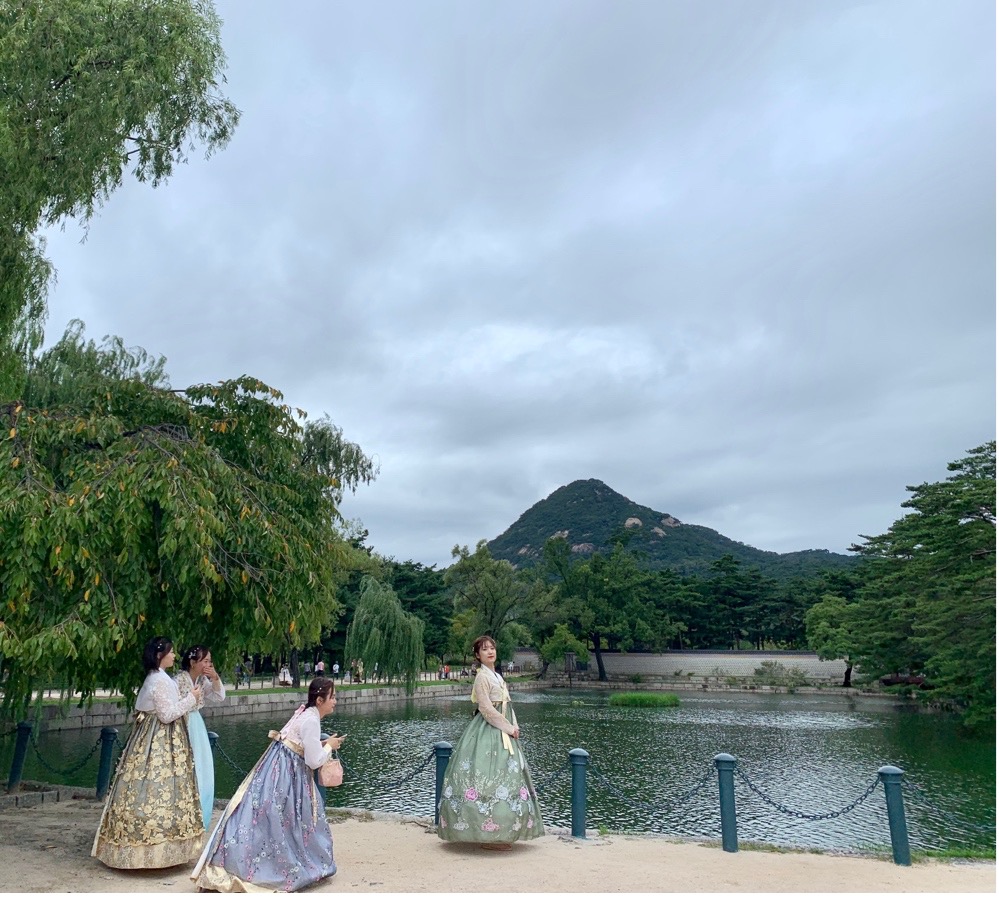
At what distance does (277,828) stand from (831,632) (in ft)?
121

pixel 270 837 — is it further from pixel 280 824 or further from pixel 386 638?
pixel 386 638

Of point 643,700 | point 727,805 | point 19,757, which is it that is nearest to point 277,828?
point 727,805

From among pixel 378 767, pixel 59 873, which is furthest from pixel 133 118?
pixel 378 767

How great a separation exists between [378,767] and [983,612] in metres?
15.5

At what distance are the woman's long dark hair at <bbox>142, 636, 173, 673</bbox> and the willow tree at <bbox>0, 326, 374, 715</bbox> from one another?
0.55 ft

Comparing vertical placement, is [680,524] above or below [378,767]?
above

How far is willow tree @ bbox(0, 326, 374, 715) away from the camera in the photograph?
16.2 ft

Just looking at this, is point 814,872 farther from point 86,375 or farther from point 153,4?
point 86,375

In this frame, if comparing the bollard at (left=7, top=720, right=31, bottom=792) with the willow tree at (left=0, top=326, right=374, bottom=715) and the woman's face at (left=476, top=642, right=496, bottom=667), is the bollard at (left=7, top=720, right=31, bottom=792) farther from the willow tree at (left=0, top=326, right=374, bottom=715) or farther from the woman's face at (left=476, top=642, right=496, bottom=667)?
the woman's face at (left=476, top=642, right=496, bottom=667)


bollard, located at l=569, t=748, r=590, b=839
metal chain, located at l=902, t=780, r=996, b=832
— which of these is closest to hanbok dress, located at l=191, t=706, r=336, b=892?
bollard, located at l=569, t=748, r=590, b=839

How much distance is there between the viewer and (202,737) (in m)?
5.43

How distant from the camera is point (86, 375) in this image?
12812mm

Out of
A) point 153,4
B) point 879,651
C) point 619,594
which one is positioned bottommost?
point 879,651

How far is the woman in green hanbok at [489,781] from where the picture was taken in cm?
563
